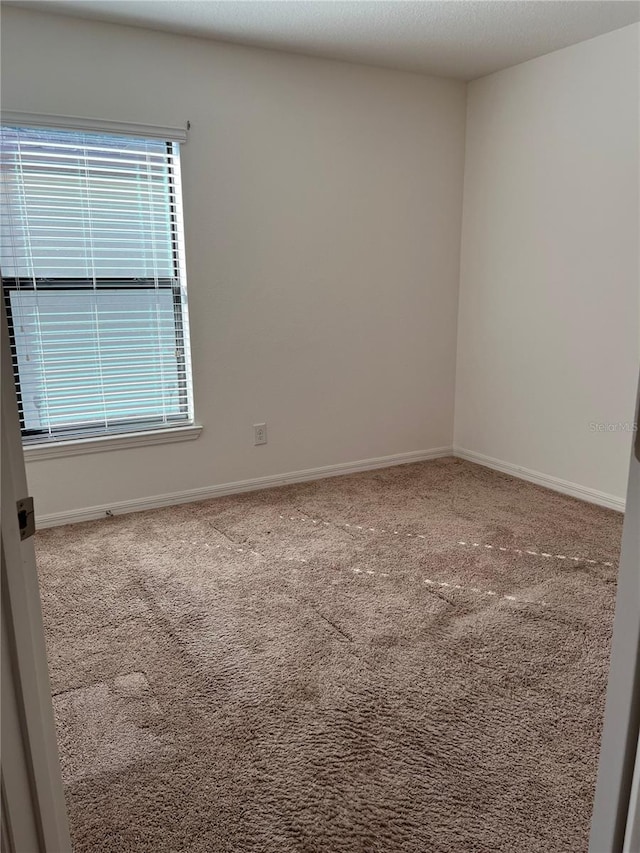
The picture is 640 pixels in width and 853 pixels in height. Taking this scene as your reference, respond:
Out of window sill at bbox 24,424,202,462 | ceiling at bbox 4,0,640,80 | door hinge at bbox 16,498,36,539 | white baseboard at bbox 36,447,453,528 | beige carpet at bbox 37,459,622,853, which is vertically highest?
ceiling at bbox 4,0,640,80

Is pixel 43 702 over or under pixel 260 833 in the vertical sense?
over

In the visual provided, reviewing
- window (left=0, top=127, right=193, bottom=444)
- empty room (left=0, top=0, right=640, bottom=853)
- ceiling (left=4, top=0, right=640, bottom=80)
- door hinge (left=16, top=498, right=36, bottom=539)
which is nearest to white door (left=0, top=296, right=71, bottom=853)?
door hinge (left=16, top=498, right=36, bottom=539)

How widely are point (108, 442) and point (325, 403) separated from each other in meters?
1.31

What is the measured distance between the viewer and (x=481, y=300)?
4.12 m

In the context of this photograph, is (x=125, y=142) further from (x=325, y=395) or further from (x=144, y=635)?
(x=144, y=635)

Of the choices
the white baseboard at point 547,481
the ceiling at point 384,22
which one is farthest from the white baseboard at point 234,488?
the ceiling at point 384,22

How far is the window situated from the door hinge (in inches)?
97.0

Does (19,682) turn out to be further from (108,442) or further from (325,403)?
(325,403)

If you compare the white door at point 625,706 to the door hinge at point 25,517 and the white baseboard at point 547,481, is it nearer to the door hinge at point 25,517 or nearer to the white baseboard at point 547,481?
the door hinge at point 25,517

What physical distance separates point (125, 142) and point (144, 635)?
234 cm

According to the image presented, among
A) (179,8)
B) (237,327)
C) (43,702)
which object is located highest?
(179,8)

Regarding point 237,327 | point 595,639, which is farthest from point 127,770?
point 237,327

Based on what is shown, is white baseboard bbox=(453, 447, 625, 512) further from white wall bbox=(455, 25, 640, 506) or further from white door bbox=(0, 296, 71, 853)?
white door bbox=(0, 296, 71, 853)

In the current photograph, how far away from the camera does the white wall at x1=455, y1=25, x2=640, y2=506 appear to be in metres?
3.21
